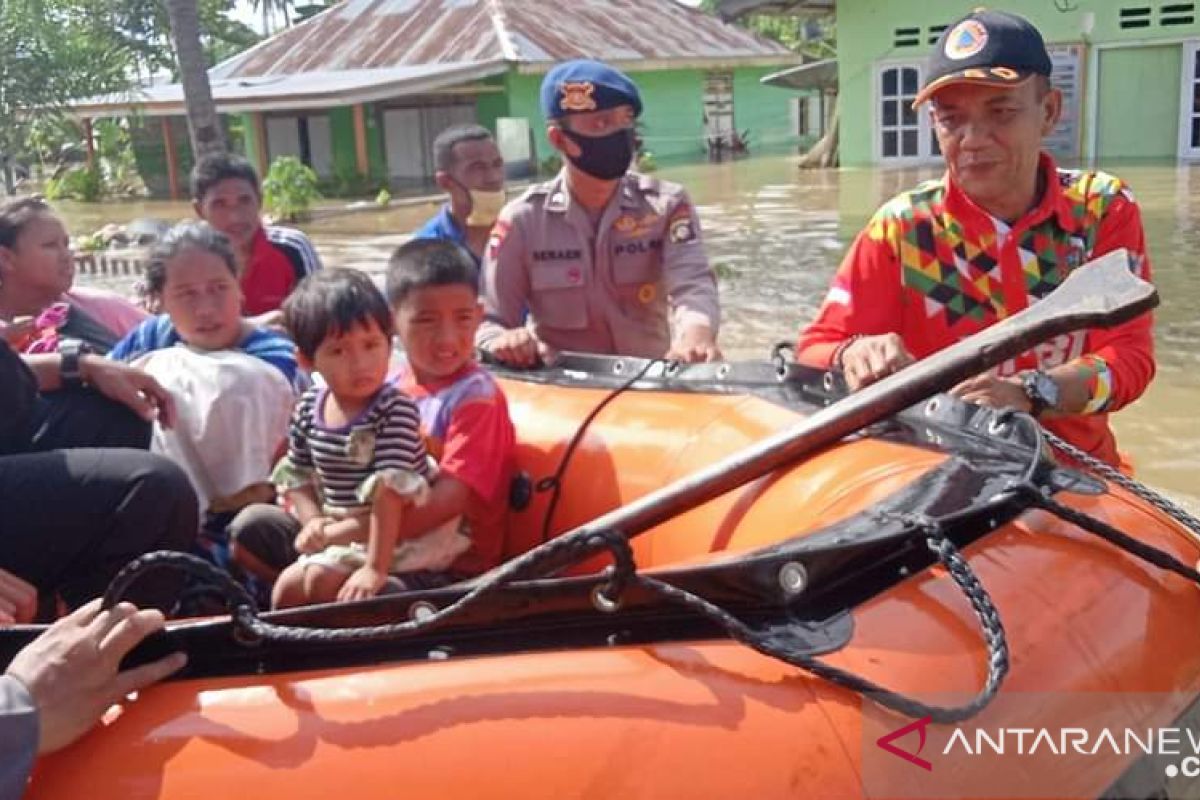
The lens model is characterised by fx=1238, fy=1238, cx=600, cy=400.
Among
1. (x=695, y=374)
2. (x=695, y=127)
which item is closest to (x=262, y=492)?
(x=695, y=374)

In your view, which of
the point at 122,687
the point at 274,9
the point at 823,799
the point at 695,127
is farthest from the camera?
the point at 274,9

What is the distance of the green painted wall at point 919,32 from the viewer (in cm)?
1541

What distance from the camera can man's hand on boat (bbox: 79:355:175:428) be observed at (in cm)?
240

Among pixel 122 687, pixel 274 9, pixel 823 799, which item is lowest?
pixel 823 799

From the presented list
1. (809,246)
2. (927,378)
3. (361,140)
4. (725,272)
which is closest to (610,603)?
(927,378)

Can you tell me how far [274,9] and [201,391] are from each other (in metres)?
37.6

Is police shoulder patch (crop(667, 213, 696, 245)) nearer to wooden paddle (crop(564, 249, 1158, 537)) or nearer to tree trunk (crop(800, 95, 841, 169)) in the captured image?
wooden paddle (crop(564, 249, 1158, 537))

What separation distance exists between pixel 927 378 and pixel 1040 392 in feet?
1.49

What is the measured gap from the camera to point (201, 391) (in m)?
2.50

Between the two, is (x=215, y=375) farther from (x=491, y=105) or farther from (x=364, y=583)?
(x=491, y=105)

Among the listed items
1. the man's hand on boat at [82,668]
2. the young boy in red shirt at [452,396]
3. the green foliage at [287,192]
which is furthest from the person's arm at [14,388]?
the green foliage at [287,192]

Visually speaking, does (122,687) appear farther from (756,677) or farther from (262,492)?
(262,492)

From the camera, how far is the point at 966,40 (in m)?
2.28

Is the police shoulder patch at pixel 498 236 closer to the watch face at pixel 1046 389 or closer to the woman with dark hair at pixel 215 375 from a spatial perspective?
the woman with dark hair at pixel 215 375
